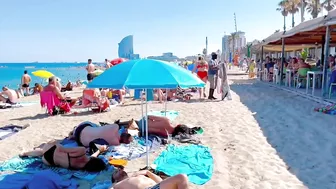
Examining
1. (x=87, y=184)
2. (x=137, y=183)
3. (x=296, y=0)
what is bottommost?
(x=87, y=184)

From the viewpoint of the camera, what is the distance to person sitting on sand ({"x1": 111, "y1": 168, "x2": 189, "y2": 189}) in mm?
2600

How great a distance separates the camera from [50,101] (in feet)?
28.4

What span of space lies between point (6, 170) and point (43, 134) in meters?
2.14

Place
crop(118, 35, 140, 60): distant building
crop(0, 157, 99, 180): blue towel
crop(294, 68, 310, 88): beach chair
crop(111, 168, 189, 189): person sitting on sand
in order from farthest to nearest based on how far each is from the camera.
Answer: crop(118, 35, 140, 60): distant building
crop(294, 68, 310, 88): beach chair
crop(0, 157, 99, 180): blue towel
crop(111, 168, 189, 189): person sitting on sand

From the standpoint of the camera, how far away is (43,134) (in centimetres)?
631

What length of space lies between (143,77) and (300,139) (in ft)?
10.6

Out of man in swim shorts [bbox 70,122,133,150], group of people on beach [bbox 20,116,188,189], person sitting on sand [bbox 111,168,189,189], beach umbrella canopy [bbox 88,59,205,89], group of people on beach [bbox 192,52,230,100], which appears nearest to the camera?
person sitting on sand [bbox 111,168,189,189]

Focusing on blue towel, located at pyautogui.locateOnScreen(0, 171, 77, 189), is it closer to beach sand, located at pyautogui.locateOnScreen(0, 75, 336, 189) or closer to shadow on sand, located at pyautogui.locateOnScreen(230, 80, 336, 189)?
beach sand, located at pyautogui.locateOnScreen(0, 75, 336, 189)

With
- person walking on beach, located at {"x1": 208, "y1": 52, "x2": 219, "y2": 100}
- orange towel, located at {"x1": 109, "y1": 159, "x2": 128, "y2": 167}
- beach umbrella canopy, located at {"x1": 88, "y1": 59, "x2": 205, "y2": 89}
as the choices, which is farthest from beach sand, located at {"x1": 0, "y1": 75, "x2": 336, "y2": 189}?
beach umbrella canopy, located at {"x1": 88, "y1": 59, "x2": 205, "y2": 89}

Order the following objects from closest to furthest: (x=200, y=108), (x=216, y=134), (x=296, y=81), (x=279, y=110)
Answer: (x=216, y=134), (x=279, y=110), (x=200, y=108), (x=296, y=81)

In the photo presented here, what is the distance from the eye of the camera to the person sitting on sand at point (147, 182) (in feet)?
8.53

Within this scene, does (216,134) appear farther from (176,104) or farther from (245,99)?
(245,99)

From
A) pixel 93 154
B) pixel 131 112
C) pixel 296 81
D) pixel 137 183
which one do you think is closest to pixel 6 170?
pixel 93 154

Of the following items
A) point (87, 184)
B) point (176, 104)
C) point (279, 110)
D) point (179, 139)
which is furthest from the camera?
point (176, 104)
